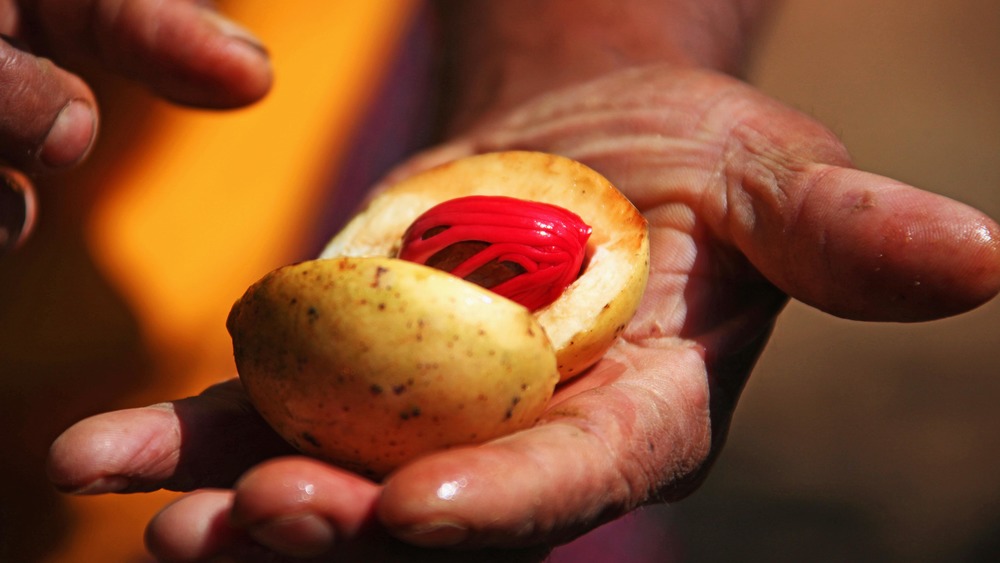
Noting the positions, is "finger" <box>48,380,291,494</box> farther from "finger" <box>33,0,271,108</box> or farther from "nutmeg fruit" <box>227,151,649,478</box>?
"finger" <box>33,0,271,108</box>

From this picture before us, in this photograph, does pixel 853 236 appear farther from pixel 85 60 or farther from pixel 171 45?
pixel 85 60

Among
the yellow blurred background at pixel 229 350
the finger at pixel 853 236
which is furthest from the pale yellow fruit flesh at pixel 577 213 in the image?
the yellow blurred background at pixel 229 350

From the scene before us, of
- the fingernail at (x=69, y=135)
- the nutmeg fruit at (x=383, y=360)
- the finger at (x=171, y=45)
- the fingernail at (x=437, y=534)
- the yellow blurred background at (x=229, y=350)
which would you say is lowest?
the yellow blurred background at (x=229, y=350)

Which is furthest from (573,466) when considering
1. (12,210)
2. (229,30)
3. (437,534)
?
(12,210)

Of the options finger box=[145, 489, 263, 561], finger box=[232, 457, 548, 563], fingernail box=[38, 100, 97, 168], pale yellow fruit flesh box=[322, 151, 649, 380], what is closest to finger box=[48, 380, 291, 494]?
finger box=[145, 489, 263, 561]

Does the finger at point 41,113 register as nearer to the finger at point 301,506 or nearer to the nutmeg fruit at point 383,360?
the nutmeg fruit at point 383,360

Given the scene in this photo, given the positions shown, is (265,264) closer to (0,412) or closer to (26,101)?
(0,412)
